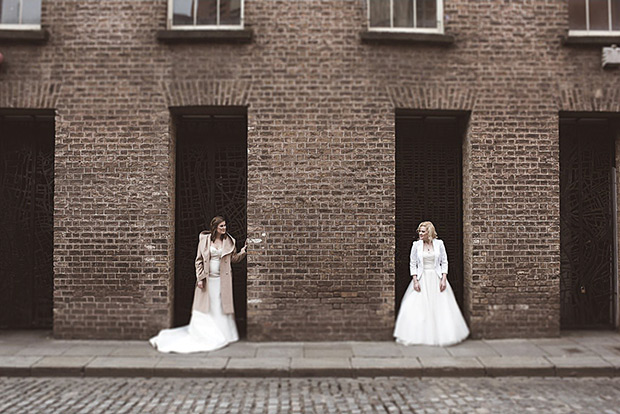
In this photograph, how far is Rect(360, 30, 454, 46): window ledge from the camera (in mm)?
8805

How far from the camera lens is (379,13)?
9109 millimetres

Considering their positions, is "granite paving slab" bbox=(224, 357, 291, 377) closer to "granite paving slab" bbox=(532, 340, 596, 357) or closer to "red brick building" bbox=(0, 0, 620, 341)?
"red brick building" bbox=(0, 0, 620, 341)

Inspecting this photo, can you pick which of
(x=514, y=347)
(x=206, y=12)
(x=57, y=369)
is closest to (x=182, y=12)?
(x=206, y=12)

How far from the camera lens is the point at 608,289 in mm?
9703

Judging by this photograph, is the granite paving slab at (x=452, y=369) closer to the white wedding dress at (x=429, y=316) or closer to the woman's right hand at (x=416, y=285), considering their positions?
the white wedding dress at (x=429, y=316)

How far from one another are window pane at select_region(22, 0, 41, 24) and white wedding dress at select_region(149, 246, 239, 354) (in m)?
4.50

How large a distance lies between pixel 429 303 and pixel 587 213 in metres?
3.27

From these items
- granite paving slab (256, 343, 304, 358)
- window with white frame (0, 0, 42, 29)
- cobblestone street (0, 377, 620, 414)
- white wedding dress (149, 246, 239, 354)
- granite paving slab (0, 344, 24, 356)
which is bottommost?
cobblestone street (0, 377, 620, 414)

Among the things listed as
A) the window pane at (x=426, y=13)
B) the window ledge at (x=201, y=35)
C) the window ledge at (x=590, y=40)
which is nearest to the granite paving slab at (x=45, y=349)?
the window ledge at (x=201, y=35)

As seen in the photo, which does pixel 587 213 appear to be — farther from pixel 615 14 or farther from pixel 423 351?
pixel 423 351

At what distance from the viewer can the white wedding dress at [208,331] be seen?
8227mm

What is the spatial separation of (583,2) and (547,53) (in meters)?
1.17

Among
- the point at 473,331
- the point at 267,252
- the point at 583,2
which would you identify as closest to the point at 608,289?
the point at 473,331

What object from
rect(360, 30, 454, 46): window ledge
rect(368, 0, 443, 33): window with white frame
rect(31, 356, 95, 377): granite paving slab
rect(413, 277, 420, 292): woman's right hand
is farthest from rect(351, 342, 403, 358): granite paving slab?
rect(368, 0, 443, 33): window with white frame
